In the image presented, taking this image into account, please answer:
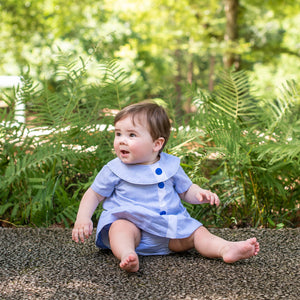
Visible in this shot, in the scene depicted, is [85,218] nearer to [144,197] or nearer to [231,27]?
Answer: [144,197]

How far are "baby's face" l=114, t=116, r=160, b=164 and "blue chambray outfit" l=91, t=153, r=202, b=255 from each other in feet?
0.25

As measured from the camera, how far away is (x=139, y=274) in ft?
6.09

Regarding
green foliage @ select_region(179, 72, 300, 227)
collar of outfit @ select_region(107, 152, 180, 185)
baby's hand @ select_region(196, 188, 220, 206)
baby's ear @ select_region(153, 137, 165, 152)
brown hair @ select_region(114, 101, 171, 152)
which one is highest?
brown hair @ select_region(114, 101, 171, 152)

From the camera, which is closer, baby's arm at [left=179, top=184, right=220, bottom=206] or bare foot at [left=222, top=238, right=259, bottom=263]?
bare foot at [left=222, top=238, right=259, bottom=263]

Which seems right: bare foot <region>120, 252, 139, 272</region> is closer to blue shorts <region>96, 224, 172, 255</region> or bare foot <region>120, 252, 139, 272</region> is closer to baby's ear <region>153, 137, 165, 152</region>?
blue shorts <region>96, 224, 172, 255</region>

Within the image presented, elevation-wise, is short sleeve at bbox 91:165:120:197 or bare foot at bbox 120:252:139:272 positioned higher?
short sleeve at bbox 91:165:120:197

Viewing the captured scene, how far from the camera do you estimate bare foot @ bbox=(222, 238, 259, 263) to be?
1.91 metres

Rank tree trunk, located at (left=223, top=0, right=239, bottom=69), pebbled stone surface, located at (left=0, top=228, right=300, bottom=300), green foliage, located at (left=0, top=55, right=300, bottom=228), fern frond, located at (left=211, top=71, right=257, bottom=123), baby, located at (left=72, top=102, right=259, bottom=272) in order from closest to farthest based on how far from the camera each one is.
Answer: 1. pebbled stone surface, located at (left=0, top=228, right=300, bottom=300)
2. baby, located at (left=72, top=102, right=259, bottom=272)
3. green foliage, located at (left=0, top=55, right=300, bottom=228)
4. fern frond, located at (left=211, top=71, right=257, bottom=123)
5. tree trunk, located at (left=223, top=0, right=239, bottom=69)

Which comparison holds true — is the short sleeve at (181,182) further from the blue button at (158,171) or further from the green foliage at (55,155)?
the green foliage at (55,155)

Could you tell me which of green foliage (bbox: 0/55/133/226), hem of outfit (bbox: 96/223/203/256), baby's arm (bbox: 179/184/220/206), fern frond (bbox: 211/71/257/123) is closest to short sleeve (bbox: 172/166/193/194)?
baby's arm (bbox: 179/184/220/206)

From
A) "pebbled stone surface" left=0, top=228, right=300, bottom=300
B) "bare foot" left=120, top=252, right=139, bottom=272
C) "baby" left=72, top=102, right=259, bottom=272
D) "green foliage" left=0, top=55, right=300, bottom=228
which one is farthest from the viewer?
"green foliage" left=0, top=55, right=300, bottom=228

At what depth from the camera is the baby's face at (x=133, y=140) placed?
2143 mm

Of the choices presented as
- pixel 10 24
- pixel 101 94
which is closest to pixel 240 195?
pixel 101 94

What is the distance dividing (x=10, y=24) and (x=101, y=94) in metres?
13.1
